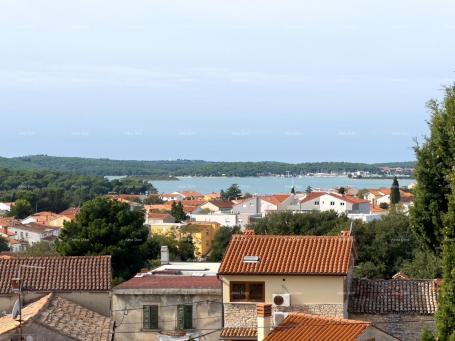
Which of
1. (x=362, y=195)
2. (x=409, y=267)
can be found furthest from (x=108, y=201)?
(x=362, y=195)

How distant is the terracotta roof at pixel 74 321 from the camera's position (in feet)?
88.6

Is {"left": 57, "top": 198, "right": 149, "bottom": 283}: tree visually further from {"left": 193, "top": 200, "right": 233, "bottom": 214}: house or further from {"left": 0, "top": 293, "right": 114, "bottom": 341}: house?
{"left": 193, "top": 200, "right": 233, "bottom": 214}: house

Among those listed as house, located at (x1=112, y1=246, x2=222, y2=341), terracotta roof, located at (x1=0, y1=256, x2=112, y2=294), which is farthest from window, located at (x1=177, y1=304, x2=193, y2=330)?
terracotta roof, located at (x1=0, y1=256, x2=112, y2=294)

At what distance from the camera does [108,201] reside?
52.2 metres

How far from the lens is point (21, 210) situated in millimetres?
156625

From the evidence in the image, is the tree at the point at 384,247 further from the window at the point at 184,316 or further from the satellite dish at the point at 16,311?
the satellite dish at the point at 16,311

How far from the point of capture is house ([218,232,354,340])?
2797 cm

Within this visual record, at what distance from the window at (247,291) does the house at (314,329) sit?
135 inches

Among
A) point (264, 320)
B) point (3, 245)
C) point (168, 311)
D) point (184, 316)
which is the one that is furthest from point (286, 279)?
point (3, 245)

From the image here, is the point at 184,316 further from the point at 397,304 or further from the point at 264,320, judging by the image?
the point at 397,304

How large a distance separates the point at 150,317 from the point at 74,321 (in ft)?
7.85

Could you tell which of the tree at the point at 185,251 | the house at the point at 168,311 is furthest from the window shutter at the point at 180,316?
the tree at the point at 185,251

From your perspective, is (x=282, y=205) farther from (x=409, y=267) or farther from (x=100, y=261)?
(x=100, y=261)

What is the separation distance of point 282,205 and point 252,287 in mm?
127534
